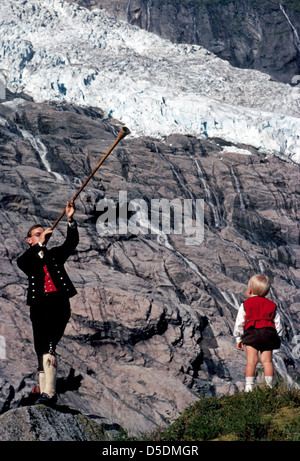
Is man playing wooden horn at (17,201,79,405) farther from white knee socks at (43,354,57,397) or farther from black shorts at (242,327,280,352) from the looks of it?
black shorts at (242,327,280,352)

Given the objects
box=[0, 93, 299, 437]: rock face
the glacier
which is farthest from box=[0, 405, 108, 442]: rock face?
the glacier

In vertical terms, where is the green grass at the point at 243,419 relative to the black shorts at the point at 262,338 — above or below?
below

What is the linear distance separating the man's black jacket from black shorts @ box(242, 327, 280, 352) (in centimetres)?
215

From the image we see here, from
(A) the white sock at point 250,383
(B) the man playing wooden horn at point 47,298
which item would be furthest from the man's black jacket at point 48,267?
(A) the white sock at point 250,383

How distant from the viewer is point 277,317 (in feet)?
21.8

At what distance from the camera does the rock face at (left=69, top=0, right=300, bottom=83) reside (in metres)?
71.6

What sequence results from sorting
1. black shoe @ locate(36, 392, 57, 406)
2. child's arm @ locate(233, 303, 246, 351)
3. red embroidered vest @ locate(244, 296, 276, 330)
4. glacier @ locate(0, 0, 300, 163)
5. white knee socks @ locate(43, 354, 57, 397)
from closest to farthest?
black shoe @ locate(36, 392, 57, 406)
white knee socks @ locate(43, 354, 57, 397)
red embroidered vest @ locate(244, 296, 276, 330)
child's arm @ locate(233, 303, 246, 351)
glacier @ locate(0, 0, 300, 163)

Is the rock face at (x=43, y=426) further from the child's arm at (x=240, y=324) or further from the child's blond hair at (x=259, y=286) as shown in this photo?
the child's blond hair at (x=259, y=286)

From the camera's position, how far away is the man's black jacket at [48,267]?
6.16 meters

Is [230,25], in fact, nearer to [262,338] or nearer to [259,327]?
[259,327]

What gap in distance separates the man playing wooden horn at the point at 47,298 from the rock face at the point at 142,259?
2.20 feet

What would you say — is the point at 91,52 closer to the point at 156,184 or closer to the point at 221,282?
the point at 156,184

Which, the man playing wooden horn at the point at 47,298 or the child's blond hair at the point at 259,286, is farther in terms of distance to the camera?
the child's blond hair at the point at 259,286

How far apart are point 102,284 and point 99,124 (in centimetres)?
2895
